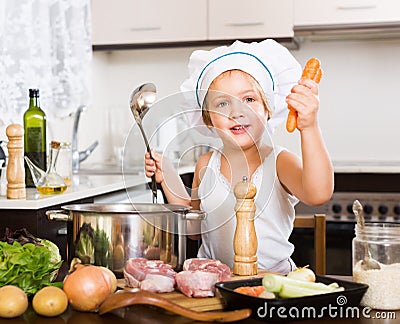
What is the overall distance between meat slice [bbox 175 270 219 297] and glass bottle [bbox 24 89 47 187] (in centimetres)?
141

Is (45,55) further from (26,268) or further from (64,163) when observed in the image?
(26,268)

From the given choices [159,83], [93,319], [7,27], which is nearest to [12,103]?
[7,27]

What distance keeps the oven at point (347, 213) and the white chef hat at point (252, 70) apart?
1.36m

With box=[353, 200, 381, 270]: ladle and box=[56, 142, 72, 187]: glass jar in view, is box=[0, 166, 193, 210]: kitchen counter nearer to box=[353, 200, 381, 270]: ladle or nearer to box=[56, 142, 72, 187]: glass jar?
box=[56, 142, 72, 187]: glass jar

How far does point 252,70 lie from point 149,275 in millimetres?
503

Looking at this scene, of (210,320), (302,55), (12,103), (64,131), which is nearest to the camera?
(210,320)

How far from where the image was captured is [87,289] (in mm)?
957

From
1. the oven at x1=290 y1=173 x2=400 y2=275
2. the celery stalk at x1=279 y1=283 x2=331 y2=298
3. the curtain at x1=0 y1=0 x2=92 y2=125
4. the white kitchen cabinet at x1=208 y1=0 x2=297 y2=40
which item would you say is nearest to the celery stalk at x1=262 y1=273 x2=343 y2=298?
the celery stalk at x1=279 y1=283 x2=331 y2=298

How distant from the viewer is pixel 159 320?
900 mm

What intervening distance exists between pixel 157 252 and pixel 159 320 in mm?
185

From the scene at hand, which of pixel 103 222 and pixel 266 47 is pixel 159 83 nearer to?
pixel 266 47

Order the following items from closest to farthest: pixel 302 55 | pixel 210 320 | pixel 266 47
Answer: pixel 210 320, pixel 266 47, pixel 302 55

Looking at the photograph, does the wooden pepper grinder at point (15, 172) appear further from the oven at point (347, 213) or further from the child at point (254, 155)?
the oven at point (347, 213)

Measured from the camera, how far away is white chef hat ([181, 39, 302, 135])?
1.35m
